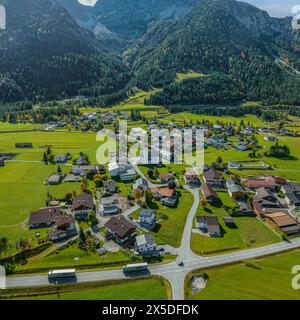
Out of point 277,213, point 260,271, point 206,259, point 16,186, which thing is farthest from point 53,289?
point 277,213

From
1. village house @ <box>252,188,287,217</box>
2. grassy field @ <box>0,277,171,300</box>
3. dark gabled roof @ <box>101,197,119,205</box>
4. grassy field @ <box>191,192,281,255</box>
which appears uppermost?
dark gabled roof @ <box>101,197,119,205</box>

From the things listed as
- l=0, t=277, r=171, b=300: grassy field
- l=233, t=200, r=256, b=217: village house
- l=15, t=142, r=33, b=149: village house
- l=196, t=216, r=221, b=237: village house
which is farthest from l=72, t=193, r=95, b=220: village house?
l=15, t=142, r=33, b=149: village house

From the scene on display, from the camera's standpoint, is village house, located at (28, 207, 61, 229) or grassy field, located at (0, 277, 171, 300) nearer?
grassy field, located at (0, 277, 171, 300)

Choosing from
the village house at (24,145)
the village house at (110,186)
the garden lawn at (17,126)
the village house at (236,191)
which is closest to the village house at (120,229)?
the village house at (110,186)

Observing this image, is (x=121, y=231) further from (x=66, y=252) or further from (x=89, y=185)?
(x=89, y=185)

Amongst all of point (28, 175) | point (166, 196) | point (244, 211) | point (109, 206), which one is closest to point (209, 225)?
point (244, 211)

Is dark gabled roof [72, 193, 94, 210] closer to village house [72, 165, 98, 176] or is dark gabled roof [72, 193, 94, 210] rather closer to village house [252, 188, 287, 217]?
village house [72, 165, 98, 176]
